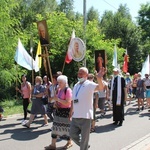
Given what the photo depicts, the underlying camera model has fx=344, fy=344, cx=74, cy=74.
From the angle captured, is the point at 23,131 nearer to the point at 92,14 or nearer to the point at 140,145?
the point at 140,145

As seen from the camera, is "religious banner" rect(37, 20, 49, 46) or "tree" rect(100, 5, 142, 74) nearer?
"religious banner" rect(37, 20, 49, 46)

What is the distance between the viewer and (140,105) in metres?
16.7

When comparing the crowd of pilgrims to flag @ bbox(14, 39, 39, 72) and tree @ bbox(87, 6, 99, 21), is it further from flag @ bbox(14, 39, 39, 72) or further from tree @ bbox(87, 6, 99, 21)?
tree @ bbox(87, 6, 99, 21)

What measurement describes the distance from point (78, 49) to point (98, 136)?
493 centimetres

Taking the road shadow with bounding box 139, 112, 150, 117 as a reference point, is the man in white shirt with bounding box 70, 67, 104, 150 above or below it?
above

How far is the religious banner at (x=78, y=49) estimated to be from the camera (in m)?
13.3

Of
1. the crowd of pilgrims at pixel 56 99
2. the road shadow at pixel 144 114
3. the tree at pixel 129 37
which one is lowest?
the road shadow at pixel 144 114

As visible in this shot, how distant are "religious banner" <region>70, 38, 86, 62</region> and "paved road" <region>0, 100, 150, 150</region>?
8.59 feet

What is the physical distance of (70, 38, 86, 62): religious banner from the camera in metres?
13.3

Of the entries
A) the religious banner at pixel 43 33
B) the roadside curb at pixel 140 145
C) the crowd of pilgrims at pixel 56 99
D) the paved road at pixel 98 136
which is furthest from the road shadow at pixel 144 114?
the religious banner at pixel 43 33

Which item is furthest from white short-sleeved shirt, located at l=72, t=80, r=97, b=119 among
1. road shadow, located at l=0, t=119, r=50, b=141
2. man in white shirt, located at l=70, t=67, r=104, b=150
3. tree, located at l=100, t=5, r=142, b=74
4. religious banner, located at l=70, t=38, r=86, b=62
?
tree, located at l=100, t=5, r=142, b=74

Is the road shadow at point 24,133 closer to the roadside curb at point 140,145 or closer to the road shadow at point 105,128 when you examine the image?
the road shadow at point 105,128

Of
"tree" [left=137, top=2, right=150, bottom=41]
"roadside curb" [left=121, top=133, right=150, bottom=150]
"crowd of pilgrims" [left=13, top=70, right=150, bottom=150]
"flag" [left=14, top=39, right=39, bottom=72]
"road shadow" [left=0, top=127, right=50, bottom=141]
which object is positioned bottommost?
"roadside curb" [left=121, top=133, right=150, bottom=150]

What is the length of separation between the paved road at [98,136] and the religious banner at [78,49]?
8.59 ft
